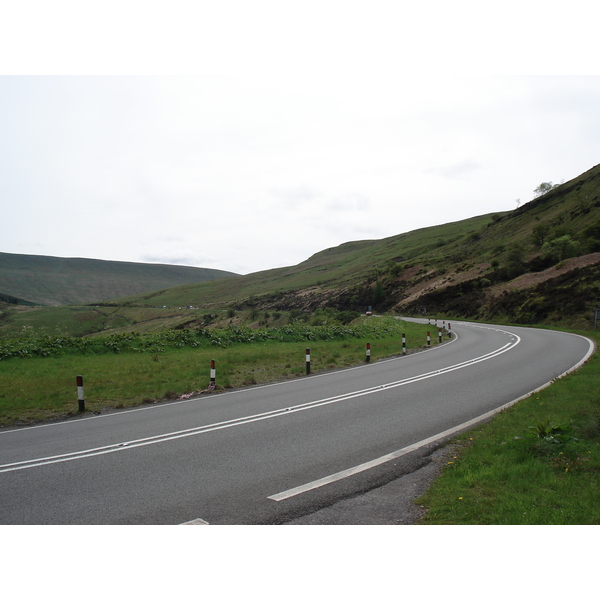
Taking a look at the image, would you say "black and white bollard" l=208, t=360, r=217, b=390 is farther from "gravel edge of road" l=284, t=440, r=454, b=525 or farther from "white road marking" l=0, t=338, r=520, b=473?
"gravel edge of road" l=284, t=440, r=454, b=525

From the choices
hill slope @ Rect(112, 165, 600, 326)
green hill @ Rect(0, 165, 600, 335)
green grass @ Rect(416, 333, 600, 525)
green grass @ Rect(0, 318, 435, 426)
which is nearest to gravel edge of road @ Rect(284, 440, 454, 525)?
green grass @ Rect(416, 333, 600, 525)

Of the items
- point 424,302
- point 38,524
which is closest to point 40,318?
point 424,302

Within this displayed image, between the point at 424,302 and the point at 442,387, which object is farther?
the point at 424,302

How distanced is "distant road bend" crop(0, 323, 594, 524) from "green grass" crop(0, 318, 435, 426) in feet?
5.03

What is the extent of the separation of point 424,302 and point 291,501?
68.4 meters

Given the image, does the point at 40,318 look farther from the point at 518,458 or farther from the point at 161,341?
the point at 518,458

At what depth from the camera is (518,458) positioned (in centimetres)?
633

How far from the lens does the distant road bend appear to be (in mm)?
5418

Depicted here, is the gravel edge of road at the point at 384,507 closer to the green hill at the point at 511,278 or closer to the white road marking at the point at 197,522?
the white road marking at the point at 197,522

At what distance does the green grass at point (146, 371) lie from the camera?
12609mm

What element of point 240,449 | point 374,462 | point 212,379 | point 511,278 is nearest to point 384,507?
point 374,462

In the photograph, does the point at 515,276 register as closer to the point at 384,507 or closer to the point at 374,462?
the point at 374,462

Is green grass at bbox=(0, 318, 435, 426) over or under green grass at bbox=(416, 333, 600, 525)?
over

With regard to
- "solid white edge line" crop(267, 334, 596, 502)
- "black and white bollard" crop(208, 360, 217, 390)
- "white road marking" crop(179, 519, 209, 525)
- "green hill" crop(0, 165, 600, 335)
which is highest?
"green hill" crop(0, 165, 600, 335)
